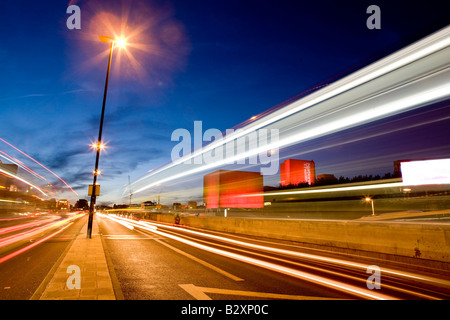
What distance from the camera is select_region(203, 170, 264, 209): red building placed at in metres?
63.9

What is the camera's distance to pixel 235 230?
20.1m

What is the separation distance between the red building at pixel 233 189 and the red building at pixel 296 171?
296 inches

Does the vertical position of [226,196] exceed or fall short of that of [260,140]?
it falls short

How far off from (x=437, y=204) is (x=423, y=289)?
82.9 ft

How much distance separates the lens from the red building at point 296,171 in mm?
58656

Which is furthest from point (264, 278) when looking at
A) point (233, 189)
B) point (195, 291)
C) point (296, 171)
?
point (233, 189)

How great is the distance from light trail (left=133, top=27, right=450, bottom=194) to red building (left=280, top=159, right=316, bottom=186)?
41.0m

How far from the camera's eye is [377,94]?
11.7 metres

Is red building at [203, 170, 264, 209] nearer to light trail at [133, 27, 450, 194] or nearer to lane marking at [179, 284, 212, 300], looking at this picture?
light trail at [133, 27, 450, 194]

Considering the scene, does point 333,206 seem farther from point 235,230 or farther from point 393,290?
point 393,290

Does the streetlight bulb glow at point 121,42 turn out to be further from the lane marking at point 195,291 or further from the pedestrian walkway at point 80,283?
the lane marking at point 195,291

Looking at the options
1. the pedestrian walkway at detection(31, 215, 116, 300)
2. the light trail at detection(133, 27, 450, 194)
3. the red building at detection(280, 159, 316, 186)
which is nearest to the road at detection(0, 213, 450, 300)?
the pedestrian walkway at detection(31, 215, 116, 300)

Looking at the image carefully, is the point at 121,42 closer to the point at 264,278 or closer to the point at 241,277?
the point at 241,277
